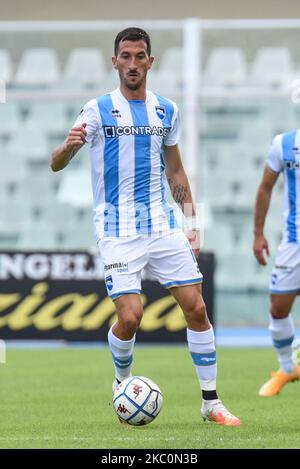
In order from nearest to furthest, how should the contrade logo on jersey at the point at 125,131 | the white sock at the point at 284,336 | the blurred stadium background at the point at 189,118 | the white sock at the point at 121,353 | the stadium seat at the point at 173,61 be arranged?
the contrade logo on jersey at the point at 125,131
the white sock at the point at 121,353
the white sock at the point at 284,336
the blurred stadium background at the point at 189,118
the stadium seat at the point at 173,61

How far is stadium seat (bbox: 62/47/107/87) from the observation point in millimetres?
17188

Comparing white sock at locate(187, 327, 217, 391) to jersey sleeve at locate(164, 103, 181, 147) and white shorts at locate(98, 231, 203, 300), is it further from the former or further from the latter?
jersey sleeve at locate(164, 103, 181, 147)

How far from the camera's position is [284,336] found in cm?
886

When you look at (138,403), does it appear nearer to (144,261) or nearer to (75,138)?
(144,261)

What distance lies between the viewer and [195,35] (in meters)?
16.8

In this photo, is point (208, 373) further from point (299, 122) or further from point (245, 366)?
point (299, 122)

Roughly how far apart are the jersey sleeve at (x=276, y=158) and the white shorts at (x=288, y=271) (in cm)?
57

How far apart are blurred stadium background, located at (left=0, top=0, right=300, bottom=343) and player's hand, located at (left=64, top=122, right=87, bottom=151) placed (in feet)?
33.3

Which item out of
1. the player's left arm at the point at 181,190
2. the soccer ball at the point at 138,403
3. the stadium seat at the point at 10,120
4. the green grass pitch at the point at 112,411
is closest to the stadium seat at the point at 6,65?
the stadium seat at the point at 10,120

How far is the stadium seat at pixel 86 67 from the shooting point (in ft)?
56.4

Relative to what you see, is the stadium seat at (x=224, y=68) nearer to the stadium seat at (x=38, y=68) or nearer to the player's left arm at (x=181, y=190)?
the stadium seat at (x=38, y=68)

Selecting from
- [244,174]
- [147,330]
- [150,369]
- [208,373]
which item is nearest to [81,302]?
[147,330]

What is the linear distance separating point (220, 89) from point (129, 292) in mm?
10653

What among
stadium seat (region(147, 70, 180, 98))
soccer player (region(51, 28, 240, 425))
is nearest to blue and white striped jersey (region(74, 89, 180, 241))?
soccer player (region(51, 28, 240, 425))
